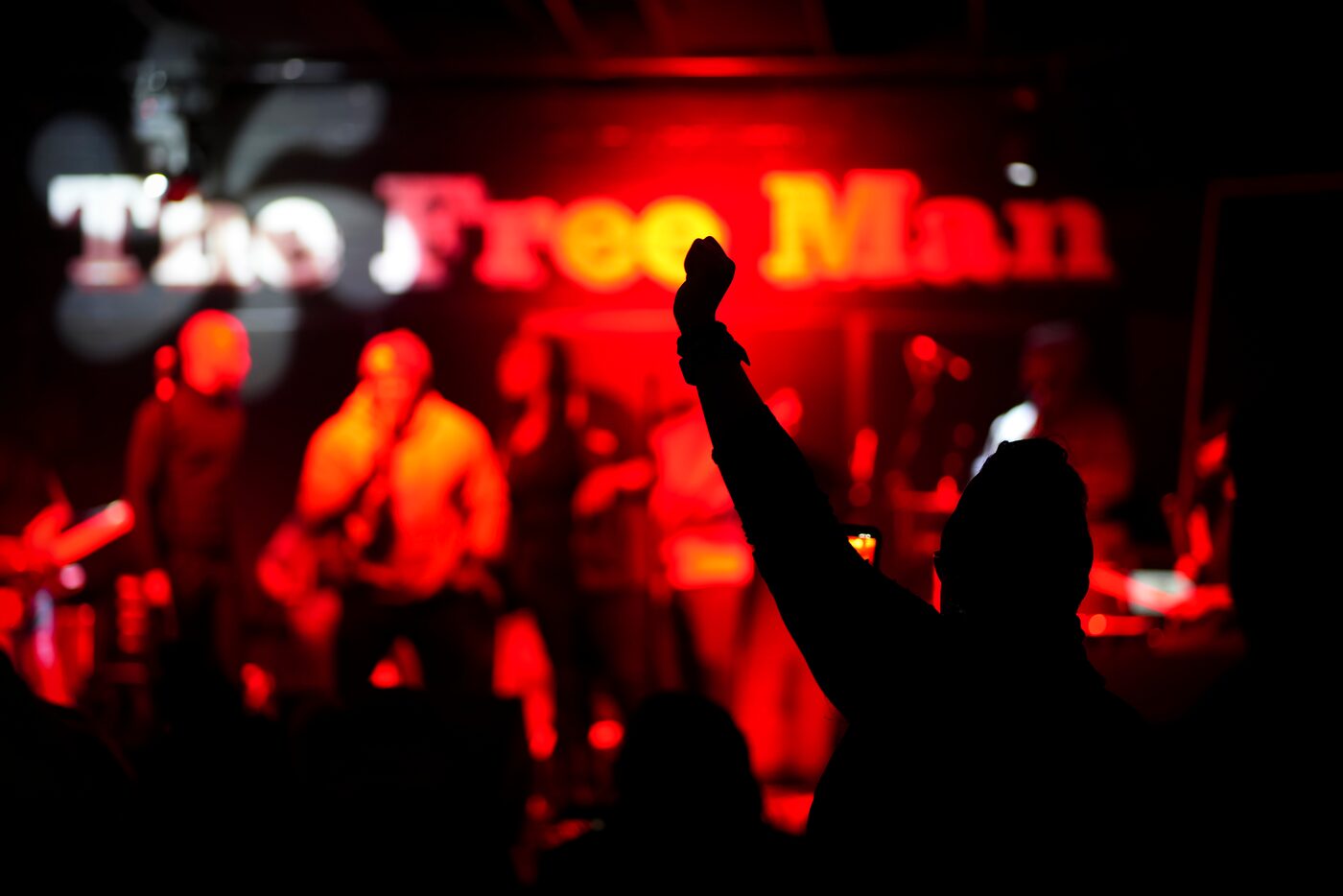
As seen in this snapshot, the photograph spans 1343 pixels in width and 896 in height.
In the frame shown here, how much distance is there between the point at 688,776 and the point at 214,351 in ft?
18.4

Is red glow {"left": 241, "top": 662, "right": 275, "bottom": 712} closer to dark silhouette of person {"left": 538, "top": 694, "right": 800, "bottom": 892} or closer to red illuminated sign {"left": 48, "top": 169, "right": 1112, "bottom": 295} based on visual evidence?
red illuminated sign {"left": 48, "top": 169, "right": 1112, "bottom": 295}

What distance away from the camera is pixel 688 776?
1984 millimetres

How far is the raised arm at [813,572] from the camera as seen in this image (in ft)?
4.22

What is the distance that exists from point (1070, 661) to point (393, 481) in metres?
5.38

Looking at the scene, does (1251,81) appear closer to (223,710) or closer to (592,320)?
(592,320)

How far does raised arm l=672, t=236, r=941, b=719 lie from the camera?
129 centimetres

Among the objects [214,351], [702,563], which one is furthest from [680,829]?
[214,351]

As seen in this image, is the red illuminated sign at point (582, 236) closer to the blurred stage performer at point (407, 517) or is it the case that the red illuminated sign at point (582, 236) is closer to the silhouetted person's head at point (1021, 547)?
the blurred stage performer at point (407, 517)

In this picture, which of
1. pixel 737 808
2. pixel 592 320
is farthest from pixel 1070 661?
pixel 592 320

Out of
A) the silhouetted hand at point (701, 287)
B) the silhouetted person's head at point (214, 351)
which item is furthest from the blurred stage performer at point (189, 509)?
the silhouetted hand at point (701, 287)

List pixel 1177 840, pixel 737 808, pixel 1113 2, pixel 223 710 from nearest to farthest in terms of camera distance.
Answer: pixel 1177 840 → pixel 737 808 → pixel 223 710 → pixel 1113 2

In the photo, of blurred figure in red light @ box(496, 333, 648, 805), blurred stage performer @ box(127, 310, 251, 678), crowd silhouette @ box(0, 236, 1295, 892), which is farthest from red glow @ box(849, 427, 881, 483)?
crowd silhouette @ box(0, 236, 1295, 892)

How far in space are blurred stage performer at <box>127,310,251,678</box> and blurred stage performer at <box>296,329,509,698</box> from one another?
1.59ft

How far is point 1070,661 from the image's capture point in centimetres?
130
